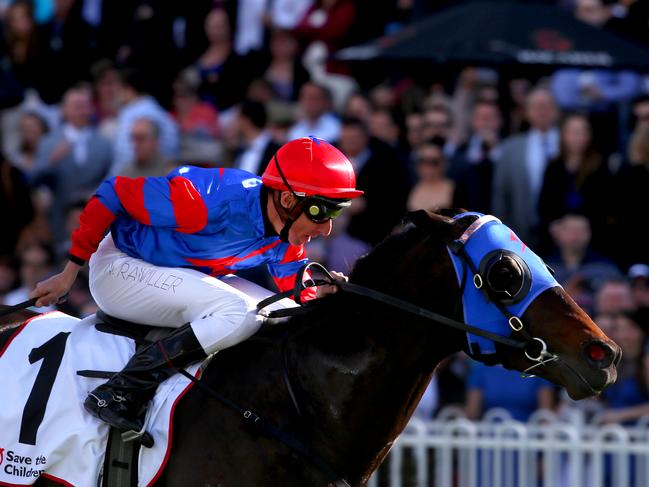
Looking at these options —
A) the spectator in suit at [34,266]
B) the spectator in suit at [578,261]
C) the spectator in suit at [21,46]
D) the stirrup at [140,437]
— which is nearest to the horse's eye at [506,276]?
the stirrup at [140,437]

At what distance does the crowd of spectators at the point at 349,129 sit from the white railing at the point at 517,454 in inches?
13.1

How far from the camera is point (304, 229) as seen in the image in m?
5.32

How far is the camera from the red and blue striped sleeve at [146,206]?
5.17m

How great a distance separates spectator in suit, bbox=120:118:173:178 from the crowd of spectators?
2 cm

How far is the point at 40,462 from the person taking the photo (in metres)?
5.12

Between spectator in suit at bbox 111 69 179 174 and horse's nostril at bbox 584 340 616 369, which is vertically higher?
horse's nostril at bbox 584 340 616 369

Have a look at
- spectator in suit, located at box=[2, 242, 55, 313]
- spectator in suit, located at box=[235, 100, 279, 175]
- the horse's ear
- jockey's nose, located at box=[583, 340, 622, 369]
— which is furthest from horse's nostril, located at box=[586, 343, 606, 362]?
spectator in suit, located at box=[2, 242, 55, 313]

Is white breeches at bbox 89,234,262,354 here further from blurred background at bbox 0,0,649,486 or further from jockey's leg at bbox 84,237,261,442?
blurred background at bbox 0,0,649,486

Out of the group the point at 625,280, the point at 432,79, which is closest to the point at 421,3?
the point at 432,79

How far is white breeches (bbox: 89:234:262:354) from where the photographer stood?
5078 mm

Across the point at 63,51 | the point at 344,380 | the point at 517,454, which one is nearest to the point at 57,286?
the point at 344,380

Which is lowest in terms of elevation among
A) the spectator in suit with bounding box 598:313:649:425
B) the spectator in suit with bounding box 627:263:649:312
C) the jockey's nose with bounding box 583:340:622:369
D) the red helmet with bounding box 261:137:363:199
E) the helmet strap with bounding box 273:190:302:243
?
the spectator in suit with bounding box 598:313:649:425

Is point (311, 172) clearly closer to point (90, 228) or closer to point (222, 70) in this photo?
point (90, 228)

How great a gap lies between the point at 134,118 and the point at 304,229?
6526mm
